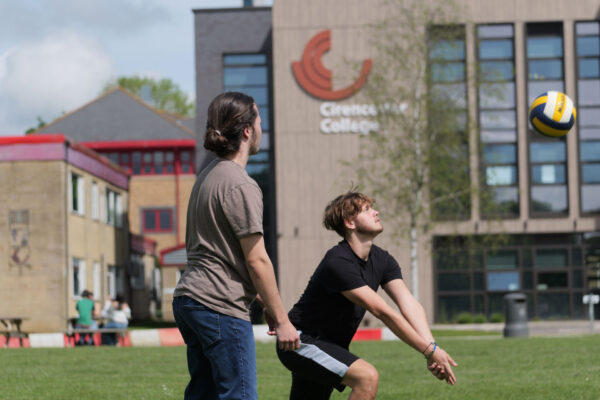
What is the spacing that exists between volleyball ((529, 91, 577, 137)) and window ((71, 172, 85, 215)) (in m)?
28.7

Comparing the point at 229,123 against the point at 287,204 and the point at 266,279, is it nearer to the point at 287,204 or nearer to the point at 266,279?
the point at 266,279

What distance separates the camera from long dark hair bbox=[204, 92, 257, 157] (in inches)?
Result: 194

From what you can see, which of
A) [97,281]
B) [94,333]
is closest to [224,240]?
[94,333]

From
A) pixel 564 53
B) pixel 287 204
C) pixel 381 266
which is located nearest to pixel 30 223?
pixel 287 204

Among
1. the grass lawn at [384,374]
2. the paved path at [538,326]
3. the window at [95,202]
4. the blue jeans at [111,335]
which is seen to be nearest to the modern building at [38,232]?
the window at [95,202]

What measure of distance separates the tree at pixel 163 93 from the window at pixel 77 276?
53224 millimetres

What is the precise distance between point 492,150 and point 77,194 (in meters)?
18.1

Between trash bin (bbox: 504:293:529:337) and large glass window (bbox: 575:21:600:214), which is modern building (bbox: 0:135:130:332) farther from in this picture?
large glass window (bbox: 575:21:600:214)

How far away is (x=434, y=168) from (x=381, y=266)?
103 ft

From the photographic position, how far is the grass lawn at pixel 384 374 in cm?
1015

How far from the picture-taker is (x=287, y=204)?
41656 millimetres

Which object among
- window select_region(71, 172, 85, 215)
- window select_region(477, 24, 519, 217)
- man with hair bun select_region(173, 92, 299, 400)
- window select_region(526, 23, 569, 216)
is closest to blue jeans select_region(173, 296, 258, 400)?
man with hair bun select_region(173, 92, 299, 400)

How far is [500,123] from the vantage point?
42.0 m

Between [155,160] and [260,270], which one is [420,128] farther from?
[260,270]
